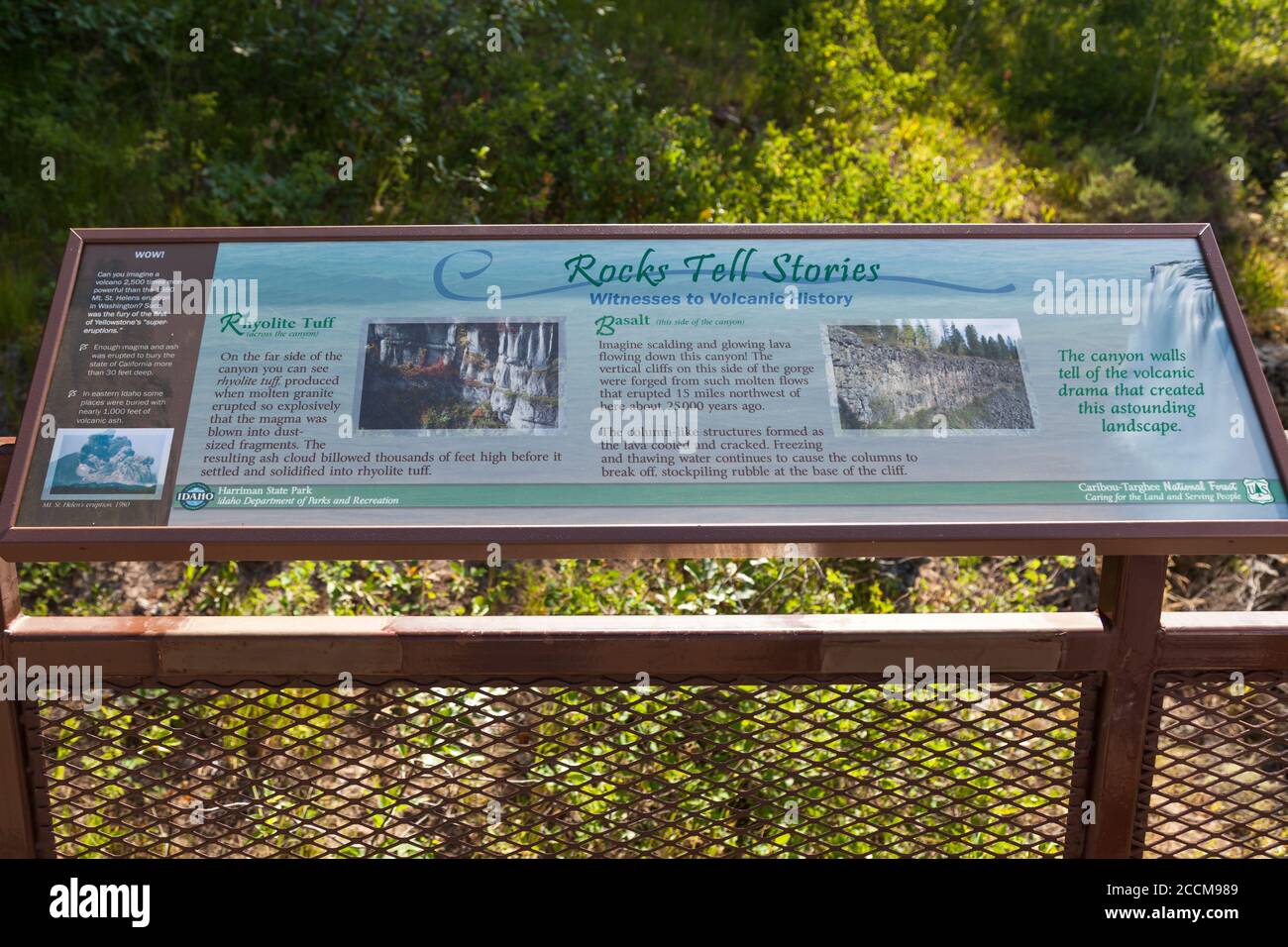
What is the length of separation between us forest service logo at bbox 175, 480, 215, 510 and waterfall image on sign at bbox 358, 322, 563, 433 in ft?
1.04

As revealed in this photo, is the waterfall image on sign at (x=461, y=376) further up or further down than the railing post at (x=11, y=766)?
further up

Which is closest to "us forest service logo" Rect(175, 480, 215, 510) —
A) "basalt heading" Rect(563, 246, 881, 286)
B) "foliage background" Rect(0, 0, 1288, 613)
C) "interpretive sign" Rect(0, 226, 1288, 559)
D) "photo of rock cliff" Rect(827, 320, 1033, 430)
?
"interpretive sign" Rect(0, 226, 1288, 559)

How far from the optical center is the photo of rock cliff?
2.08m

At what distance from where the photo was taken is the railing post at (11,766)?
209 centimetres

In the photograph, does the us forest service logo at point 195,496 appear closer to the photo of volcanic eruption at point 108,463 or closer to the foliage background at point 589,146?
the photo of volcanic eruption at point 108,463

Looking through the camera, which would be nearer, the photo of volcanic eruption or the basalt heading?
the photo of volcanic eruption

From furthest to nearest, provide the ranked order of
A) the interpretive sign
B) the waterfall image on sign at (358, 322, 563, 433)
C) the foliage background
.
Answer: the foliage background → the waterfall image on sign at (358, 322, 563, 433) → the interpretive sign

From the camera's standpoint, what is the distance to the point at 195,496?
199 cm

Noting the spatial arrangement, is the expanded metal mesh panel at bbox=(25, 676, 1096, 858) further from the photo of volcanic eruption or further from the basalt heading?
the basalt heading

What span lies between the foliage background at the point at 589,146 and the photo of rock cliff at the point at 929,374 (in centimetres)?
152

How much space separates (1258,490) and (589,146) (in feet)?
13.3

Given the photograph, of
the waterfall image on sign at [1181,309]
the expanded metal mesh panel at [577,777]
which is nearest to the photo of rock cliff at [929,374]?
the waterfall image on sign at [1181,309]

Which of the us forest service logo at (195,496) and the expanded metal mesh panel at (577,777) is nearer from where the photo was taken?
the us forest service logo at (195,496)

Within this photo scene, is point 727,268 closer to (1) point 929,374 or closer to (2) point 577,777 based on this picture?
(1) point 929,374
